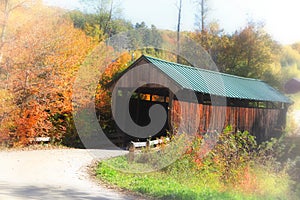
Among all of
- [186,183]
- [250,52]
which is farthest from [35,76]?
[250,52]

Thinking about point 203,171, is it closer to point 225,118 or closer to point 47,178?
point 47,178

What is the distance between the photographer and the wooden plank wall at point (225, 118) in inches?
441

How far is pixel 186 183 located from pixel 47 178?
10.5 feet

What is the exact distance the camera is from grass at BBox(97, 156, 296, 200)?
6.09 meters

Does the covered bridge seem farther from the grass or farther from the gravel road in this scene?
the gravel road

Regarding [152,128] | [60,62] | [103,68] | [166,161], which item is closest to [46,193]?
[166,161]

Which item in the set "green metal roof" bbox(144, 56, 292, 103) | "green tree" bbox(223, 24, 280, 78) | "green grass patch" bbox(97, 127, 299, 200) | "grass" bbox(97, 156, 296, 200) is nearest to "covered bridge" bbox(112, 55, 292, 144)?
"green metal roof" bbox(144, 56, 292, 103)

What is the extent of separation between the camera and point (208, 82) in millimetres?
13281

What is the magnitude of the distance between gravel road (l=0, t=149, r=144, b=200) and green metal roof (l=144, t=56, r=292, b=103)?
4.43 meters

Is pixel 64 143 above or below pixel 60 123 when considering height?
below

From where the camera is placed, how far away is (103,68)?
50.8ft

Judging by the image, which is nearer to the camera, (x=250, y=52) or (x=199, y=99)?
(x=199, y=99)

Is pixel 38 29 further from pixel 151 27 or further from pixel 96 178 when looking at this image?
pixel 151 27

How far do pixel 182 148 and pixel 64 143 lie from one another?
6212 mm
